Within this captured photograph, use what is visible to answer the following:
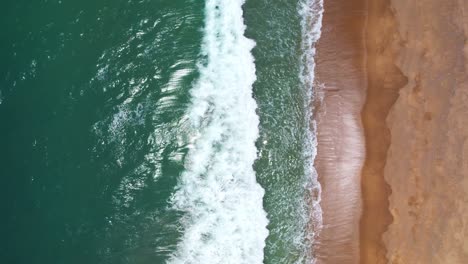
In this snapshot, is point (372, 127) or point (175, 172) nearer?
point (372, 127)

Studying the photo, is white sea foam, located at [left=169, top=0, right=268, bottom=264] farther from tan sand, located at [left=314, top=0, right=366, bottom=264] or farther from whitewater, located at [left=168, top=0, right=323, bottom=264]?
tan sand, located at [left=314, top=0, right=366, bottom=264]

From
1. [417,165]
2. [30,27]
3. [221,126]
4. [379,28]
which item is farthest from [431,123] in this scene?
[30,27]

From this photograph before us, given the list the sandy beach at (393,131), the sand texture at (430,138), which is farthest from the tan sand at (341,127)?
the sand texture at (430,138)

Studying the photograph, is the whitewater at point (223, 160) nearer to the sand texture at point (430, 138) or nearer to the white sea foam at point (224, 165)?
the white sea foam at point (224, 165)

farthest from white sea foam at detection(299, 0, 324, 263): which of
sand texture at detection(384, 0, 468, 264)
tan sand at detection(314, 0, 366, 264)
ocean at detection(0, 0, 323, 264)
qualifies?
sand texture at detection(384, 0, 468, 264)

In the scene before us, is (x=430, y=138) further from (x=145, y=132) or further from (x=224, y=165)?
(x=145, y=132)

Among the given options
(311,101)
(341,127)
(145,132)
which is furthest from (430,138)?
(145,132)

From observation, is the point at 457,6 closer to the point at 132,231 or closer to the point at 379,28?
the point at 379,28

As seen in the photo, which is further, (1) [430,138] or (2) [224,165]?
(2) [224,165]
